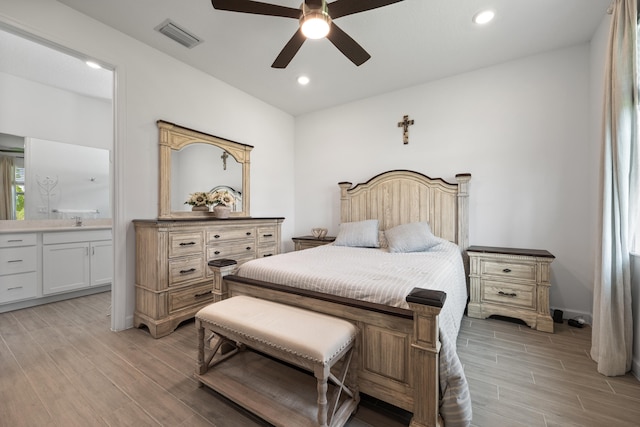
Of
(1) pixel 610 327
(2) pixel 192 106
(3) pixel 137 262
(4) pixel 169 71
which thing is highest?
(4) pixel 169 71

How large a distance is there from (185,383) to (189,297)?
111 cm

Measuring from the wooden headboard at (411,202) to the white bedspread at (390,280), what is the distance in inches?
27.5

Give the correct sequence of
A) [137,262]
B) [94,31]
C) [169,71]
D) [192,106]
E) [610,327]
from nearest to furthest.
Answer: [610,327] < [94,31] < [137,262] < [169,71] < [192,106]

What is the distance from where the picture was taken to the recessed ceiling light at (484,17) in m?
2.34

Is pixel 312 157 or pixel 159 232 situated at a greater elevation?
pixel 312 157

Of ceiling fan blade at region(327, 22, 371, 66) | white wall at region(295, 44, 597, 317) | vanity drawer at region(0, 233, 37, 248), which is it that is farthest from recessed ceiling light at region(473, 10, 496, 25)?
vanity drawer at region(0, 233, 37, 248)

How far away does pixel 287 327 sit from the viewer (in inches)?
56.8

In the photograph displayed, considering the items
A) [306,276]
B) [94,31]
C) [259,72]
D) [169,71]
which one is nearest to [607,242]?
[306,276]

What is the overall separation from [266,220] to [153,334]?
1829 mm

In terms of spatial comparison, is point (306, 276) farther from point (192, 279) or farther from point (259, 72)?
point (259, 72)

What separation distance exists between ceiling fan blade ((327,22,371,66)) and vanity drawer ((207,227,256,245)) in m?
2.29

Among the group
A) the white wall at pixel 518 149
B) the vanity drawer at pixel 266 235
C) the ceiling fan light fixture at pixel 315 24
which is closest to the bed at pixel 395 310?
the white wall at pixel 518 149

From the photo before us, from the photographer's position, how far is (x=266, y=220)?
3.69 metres

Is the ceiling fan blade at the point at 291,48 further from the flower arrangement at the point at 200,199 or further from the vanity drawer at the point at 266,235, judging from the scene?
the vanity drawer at the point at 266,235
